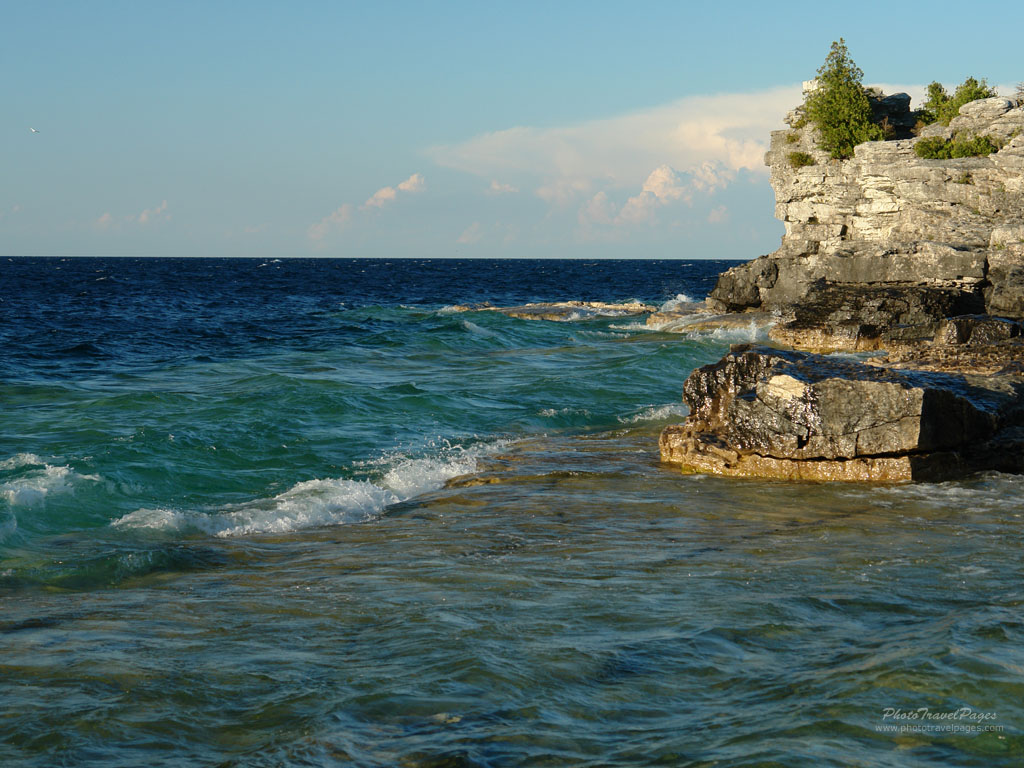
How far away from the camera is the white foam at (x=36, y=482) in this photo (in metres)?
11.3

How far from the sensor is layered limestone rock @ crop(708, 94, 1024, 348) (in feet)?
91.8

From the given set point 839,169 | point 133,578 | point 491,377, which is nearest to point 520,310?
point 839,169

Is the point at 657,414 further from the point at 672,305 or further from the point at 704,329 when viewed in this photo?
the point at 672,305

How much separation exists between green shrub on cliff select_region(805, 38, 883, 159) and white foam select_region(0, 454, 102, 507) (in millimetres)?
34437

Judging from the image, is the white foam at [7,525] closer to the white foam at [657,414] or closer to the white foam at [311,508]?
the white foam at [311,508]

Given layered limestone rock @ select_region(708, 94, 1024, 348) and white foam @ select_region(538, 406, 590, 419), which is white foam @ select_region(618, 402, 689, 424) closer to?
white foam @ select_region(538, 406, 590, 419)

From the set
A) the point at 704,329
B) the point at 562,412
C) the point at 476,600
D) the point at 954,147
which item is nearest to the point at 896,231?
the point at 954,147

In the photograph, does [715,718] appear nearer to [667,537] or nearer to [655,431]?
[667,537]

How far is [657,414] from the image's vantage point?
17672mm

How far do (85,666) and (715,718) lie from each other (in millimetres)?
4141

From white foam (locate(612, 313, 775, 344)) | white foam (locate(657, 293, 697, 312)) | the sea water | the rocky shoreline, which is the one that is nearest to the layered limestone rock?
the rocky shoreline

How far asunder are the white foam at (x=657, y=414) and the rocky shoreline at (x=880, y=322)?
2.52 m

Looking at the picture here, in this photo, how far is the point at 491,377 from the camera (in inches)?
950

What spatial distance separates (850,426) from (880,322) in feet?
58.7
